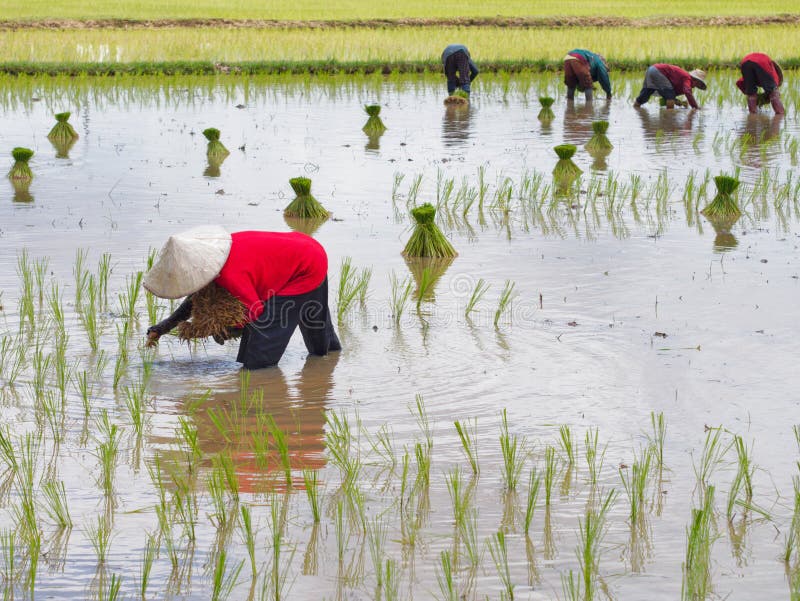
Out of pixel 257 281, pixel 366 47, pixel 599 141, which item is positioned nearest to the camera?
pixel 257 281

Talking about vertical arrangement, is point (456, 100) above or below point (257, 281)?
above

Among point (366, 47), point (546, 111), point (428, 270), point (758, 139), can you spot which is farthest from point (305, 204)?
point (366, 47)

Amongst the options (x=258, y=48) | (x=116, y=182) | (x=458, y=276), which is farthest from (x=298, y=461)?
(x=258, y=48)

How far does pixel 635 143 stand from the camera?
11.8 meters

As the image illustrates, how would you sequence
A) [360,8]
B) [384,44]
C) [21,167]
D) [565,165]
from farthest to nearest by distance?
1. [360,8]
2. [384,44]
3. [565,165]
4. [21,167]

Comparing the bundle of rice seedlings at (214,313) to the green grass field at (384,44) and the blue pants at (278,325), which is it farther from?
the green grass field at (384,44)

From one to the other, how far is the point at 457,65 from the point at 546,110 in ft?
6.20

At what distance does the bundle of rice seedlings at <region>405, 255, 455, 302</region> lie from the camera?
664 cm

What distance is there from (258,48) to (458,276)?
1308 centimetres

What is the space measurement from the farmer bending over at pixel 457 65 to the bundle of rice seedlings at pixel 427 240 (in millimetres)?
7958

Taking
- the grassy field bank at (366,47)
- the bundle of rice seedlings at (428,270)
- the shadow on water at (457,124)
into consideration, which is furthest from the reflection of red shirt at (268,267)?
the grassy field bank at (366,47)

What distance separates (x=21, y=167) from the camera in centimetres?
997

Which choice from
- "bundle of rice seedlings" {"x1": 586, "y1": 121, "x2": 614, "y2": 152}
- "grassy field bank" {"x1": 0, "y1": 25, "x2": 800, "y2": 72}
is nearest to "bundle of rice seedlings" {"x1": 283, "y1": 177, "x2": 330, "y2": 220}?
"bundle of rice seedlings" {"x1": 586, "y1": 121, "x2": 614, "y2": 152}

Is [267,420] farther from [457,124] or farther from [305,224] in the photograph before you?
[457,124]
